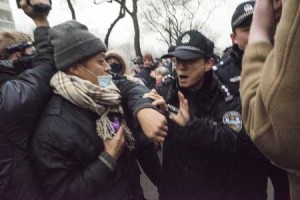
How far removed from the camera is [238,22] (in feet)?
7.54

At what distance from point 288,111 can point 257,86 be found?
12 cm

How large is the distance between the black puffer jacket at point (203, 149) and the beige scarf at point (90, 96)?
1.08 ft

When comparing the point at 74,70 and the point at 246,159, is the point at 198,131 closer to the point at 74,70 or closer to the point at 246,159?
the point at 246,159

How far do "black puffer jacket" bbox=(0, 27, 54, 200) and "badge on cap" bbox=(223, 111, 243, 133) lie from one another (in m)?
0.97

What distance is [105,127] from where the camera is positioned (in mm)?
1795

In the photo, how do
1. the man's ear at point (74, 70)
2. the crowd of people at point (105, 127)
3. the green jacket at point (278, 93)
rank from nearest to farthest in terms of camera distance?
the green jacket at point (278, 93), the crowd of people at point (105, 127), the man's ear at point (74, 70)

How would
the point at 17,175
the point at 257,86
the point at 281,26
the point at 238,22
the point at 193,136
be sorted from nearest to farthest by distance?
the point at 281,26 < the point at 257,86 < the point at 17,175 < the point at 193,136 < the point at 238,22

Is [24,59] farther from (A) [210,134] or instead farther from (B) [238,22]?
(B) [238,22]

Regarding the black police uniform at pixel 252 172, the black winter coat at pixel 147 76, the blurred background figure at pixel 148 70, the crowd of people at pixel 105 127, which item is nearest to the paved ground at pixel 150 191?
the black police uniform at pixel 252 172

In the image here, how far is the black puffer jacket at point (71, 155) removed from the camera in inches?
65.5

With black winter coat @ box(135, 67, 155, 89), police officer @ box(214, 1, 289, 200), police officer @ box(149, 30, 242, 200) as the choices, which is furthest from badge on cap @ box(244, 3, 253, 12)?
black winter coat @ box(135, 67, 155, 89)

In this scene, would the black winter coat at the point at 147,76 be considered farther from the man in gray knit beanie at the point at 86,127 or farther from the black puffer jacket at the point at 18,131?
the black puffer jacket at the point at 18,131

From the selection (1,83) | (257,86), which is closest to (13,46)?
(1,83)

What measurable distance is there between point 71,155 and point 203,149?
694 millimetres
